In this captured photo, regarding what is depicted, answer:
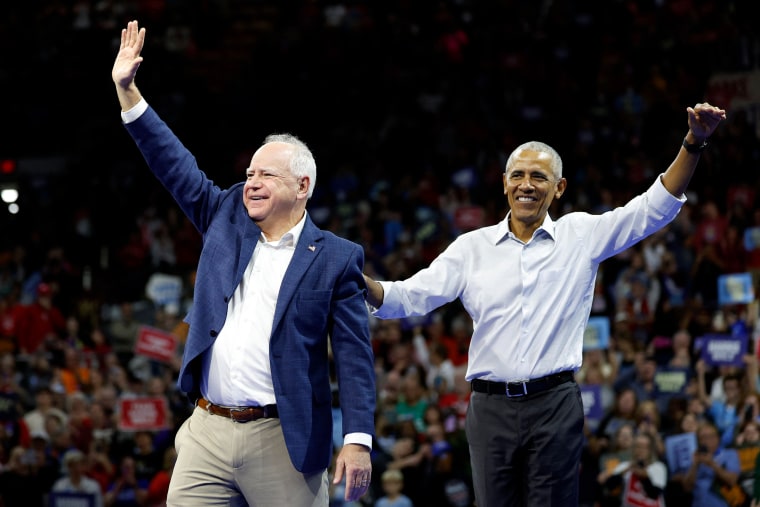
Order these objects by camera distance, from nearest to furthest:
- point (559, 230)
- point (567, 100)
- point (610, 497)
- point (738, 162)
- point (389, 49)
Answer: point (559, 230)
point (610, 497)
point (738, 162)
point (567, 100)
point (389, 49)

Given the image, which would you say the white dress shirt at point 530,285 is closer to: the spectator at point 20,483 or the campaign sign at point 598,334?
the campaign sign at point 598,334

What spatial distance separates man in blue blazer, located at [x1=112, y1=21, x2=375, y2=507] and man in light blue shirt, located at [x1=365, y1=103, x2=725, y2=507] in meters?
0.56

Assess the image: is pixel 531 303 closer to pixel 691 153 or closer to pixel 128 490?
pixel 691 153

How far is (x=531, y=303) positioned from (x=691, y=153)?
730mm

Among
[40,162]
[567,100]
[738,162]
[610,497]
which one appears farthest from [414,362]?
[40,162]

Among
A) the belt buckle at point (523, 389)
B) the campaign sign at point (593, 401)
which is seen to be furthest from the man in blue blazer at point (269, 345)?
the campaign sign at point (593, 401)

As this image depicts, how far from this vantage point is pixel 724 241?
10031 millimetres

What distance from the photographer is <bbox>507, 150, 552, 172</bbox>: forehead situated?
4070 mm

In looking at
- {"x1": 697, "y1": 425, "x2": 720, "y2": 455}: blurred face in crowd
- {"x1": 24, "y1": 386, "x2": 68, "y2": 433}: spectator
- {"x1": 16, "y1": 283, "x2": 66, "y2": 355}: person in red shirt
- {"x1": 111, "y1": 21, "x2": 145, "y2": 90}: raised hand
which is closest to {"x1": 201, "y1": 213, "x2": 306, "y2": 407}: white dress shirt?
{"x1": 111, "y1": 21, "x2": 145, "y2": 90}: raised hand

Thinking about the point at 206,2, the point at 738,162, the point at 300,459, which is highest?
the point at 206,2

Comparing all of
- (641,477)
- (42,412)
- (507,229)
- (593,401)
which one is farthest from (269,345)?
(42,412)

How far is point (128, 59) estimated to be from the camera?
141 inches

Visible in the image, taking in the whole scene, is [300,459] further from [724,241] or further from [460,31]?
[460,31]

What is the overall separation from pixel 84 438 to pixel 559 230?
19.6 feet
